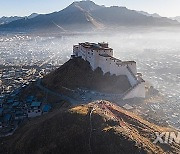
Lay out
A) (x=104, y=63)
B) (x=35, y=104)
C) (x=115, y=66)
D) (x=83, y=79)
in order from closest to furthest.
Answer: (x=35, y=104), (x=115, y=66), (x=104, y=63), (x=83, y=79)

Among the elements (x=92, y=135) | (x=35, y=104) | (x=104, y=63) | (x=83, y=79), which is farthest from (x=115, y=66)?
(x=92, y=135)

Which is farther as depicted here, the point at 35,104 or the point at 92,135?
the point at 35,104

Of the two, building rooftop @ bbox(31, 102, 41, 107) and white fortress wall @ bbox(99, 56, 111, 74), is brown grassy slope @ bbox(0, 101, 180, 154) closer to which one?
building rooftop @ bbox(31, 102, 41, 107)

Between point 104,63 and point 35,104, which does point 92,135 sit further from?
point 104,63

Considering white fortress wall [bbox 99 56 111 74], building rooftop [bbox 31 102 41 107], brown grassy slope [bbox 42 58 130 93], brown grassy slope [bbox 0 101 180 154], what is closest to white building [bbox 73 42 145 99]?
white fortress wall [bbox 99 56 111 74]

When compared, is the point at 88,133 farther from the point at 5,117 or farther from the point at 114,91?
the point at 5,117

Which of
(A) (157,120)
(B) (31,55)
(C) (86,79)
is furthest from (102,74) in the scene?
(B) (31,55)

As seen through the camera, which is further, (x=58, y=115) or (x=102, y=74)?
(x=102, y=74)
